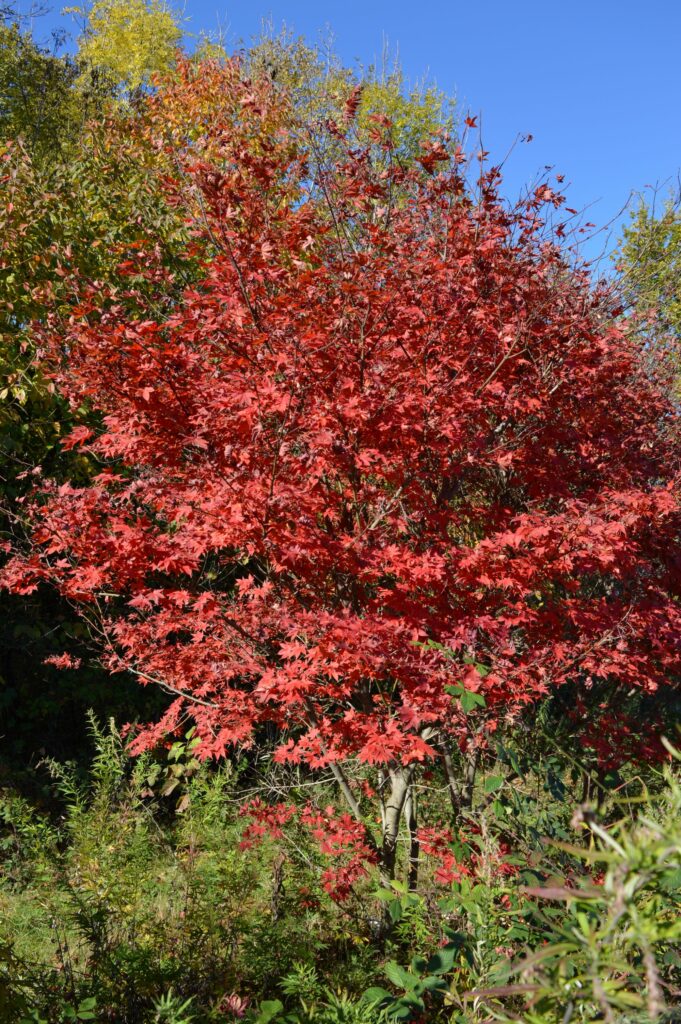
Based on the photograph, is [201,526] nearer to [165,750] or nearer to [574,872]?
[574,872]

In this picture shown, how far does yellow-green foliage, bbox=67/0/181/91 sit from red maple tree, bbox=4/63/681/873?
21.1 m

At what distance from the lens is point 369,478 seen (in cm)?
525

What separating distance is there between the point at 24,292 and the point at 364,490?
178 inches

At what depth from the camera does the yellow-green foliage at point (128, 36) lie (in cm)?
2270

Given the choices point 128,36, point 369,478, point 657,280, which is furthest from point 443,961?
point 128,36

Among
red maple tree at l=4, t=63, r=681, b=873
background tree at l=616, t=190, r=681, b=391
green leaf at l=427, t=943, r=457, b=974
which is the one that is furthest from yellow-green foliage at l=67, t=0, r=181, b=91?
green leaf at l=427, t=943, r=457, b=974

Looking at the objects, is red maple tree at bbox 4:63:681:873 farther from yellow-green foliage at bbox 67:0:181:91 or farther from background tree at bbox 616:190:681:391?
yellow-green foliage at bbox 67:0:181:91

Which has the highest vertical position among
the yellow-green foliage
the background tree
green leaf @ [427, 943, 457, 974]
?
the yellow-green foliage

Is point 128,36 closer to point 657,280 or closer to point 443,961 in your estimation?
point 657,280

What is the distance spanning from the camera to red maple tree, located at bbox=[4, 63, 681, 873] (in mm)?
3977

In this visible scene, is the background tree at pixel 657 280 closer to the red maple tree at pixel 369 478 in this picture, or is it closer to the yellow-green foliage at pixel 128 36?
the red maple tree at pixel 369 478

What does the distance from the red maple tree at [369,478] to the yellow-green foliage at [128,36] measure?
69.1 ft

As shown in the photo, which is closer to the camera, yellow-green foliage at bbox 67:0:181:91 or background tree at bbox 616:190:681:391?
background tree at bbox 616:190:681:391

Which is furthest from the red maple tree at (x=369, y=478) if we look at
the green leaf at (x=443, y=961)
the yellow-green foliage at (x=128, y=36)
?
the yellow-green foliage at (x=128, y=36)
